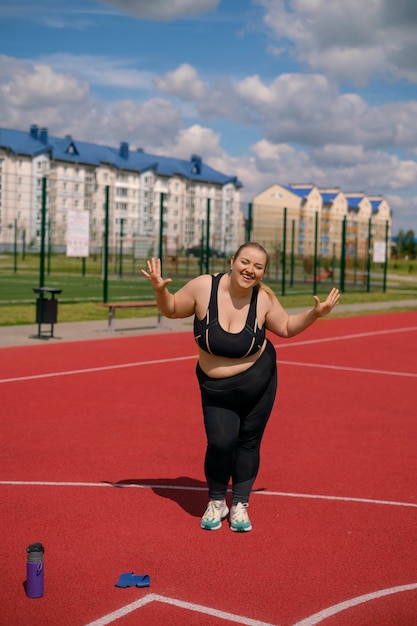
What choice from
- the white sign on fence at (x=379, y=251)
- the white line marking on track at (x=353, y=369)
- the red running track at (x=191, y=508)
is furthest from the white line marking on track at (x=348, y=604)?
the white sign on fence at (x=379, y=251)

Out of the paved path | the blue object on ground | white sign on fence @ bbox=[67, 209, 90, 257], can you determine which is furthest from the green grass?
the blue object on ground

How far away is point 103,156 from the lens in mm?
101625

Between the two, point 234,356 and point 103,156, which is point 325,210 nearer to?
point 103,156

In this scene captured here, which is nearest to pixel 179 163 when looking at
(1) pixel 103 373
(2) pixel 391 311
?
(2) pixel 391 311

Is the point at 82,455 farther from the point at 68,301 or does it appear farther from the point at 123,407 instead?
the point at 68,301

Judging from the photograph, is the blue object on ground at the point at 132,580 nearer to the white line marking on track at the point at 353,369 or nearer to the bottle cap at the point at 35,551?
the bottle cap at the point at 35,551

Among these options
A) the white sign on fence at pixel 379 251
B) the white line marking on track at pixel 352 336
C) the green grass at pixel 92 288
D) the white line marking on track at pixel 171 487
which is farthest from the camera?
the white sign on fence at pixel 379 251

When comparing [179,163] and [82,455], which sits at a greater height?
[179,163]

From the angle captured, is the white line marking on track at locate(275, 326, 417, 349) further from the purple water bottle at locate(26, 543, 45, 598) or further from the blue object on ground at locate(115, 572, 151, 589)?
the purple water bottle at locate(26, 543, 45, 598)

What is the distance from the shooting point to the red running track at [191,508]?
167 inches

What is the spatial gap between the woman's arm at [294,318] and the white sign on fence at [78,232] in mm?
14395

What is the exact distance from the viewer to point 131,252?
41812mm

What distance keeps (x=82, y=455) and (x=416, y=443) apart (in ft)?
10.3

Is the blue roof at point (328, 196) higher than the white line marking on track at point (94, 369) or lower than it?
higher
